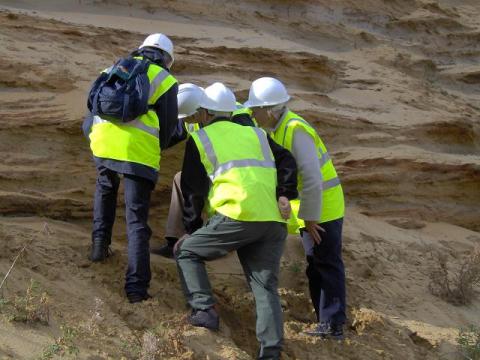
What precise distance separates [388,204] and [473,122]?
1859mm

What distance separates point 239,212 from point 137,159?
917mm

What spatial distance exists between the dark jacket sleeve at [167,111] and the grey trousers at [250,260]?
2.87 feet

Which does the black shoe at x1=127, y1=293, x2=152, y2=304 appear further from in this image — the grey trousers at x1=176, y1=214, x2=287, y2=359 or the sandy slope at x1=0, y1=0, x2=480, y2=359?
the grey trousers at x1=176, y1=214, x2=287, y2=359

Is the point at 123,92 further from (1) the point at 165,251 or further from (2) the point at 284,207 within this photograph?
(1) the point at 165,251

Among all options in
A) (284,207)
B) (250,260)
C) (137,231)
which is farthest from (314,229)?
(137,231)

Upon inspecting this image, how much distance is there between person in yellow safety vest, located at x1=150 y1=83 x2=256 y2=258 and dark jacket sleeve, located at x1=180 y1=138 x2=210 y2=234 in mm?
586

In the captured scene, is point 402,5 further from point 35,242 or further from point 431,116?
point 35,242

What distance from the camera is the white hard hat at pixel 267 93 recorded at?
19.0 feet

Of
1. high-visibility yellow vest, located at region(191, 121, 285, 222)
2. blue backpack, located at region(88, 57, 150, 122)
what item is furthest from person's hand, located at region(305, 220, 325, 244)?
blue backpack, located at region(88, 57, 150, 122)

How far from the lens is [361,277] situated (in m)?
7.21

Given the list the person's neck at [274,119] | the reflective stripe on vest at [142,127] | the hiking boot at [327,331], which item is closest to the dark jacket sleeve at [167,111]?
the reflective stripe on vest at [142,127]

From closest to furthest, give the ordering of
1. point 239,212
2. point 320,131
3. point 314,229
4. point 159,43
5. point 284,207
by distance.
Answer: point 239,212 → point 284,207 → point 314,229 → point 159,43 → point 320,131

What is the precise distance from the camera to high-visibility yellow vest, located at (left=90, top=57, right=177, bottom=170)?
5586 mm

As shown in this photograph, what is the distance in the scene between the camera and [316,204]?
18.5 ft
